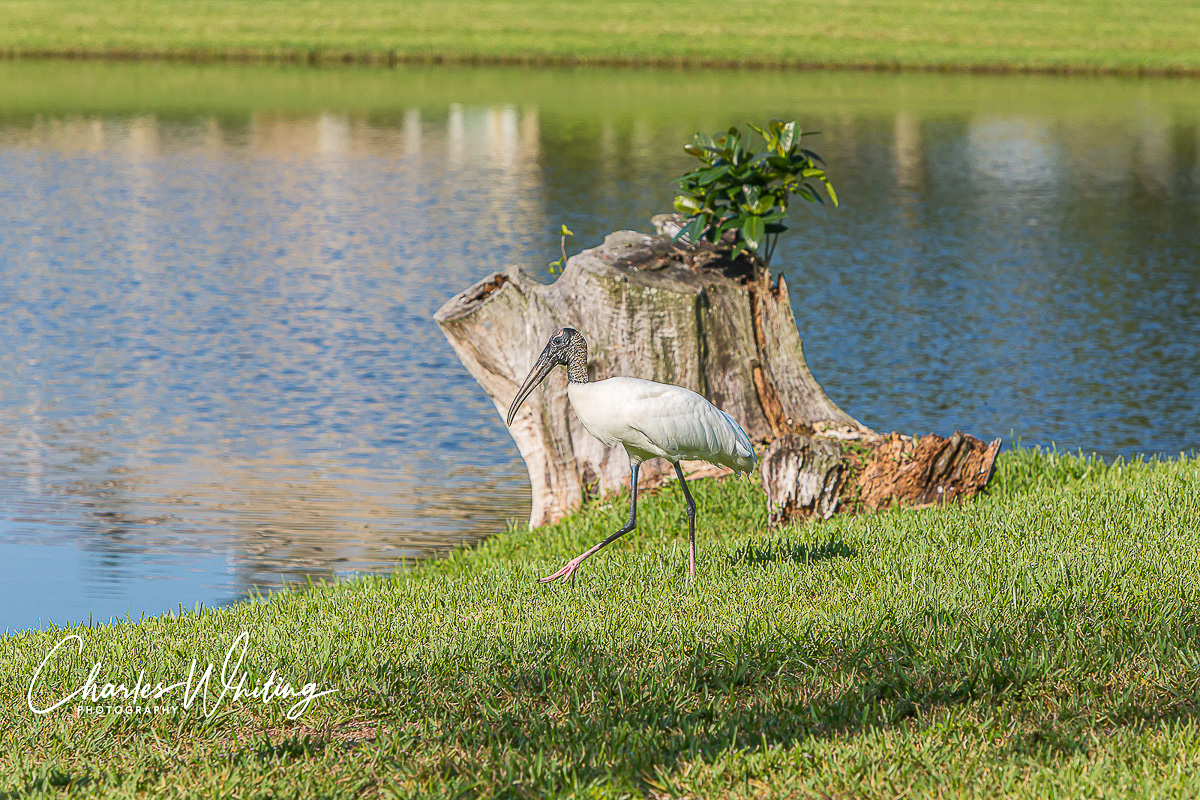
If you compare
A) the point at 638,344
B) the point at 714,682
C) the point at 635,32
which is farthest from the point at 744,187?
the point at 635,32

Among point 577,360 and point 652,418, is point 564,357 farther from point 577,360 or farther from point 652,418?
point 652,418

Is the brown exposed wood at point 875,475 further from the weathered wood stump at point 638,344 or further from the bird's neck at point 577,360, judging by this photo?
the bird's neck at point 577,360

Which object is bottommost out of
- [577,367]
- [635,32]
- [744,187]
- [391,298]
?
[391,298]

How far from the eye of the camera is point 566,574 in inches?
287

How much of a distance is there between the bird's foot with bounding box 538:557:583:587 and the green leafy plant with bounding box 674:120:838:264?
3.61 meters

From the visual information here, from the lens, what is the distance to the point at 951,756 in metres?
4.62

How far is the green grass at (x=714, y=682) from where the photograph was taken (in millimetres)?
4566

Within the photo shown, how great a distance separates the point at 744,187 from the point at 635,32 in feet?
148

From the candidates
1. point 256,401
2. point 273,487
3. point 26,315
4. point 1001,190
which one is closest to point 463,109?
point 1001,190

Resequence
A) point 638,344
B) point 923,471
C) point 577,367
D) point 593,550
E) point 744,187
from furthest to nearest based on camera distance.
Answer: point 744,187
point 638,344
point 923,471
point 577,367
point 593,550

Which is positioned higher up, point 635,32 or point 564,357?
point 635,32

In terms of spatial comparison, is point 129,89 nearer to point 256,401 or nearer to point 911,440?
point 256,401

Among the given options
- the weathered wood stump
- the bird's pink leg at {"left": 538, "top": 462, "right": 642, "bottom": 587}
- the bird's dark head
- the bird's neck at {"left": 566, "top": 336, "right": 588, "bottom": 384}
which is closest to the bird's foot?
the bird's pink leg at {"left": 538, "top": 462, "right": 642, "bottom": 587}

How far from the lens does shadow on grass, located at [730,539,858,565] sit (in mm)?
7484
